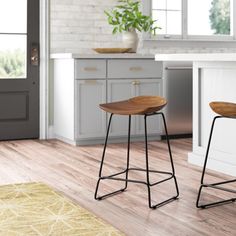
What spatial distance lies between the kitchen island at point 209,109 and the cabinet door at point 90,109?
137 cm

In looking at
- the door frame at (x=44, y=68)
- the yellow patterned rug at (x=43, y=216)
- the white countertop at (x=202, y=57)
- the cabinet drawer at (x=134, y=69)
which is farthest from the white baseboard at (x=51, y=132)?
the yellow patterned rug at (x=43, y=216)

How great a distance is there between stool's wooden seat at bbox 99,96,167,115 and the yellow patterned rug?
635 millimetres

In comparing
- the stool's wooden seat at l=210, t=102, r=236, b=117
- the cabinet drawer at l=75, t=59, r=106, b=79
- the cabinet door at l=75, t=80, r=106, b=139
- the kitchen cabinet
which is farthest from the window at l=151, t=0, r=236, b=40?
the stool's wooden seat at l=210, t=102, r=236, b=117

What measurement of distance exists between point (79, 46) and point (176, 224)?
12.2ft

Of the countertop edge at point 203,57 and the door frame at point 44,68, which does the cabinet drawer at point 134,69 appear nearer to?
the door frame at point 44,68

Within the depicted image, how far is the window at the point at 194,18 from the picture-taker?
22.1ft

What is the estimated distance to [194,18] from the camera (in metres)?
6.96

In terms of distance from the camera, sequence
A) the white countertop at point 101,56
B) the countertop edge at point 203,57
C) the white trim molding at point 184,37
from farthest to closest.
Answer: the white trim molding at point 184,37, the white countertop at point 101,56, the countertop edge at point 203,57

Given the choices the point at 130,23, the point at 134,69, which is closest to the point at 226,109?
the point at 134,69

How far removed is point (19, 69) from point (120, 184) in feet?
8.65

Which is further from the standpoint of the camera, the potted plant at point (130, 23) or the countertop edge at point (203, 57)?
the potted plant at point (130, 23)

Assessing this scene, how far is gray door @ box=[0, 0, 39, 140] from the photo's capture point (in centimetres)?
593

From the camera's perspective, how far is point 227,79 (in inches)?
164

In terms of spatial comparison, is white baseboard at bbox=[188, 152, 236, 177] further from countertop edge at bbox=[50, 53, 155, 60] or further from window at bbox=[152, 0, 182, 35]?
window at bbox=[152, 0, 182, 35]
